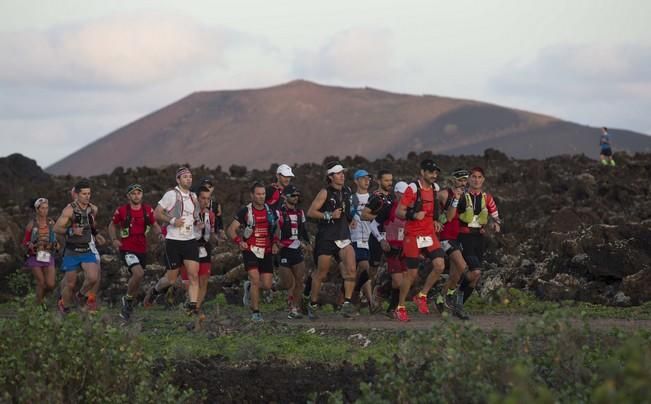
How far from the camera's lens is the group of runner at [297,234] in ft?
47.9

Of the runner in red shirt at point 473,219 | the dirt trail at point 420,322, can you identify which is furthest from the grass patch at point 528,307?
the runner in red shirt at point 473,219

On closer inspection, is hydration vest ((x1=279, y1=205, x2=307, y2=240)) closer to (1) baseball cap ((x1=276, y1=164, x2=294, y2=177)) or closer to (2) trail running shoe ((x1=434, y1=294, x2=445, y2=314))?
(1) baseball cap ((x1=276, y1=164, x2=294, y2=177))

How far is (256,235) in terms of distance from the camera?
15.3 metres

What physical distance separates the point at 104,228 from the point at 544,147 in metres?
96.4

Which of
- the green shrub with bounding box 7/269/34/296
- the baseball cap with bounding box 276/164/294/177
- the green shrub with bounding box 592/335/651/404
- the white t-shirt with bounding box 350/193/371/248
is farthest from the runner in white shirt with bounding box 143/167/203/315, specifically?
the green shrub with bounding box 592/335/651/404

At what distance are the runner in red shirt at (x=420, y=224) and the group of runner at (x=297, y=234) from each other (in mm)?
13

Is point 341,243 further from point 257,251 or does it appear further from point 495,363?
point 495,363

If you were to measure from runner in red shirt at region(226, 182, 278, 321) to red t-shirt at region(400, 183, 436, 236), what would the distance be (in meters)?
1.82

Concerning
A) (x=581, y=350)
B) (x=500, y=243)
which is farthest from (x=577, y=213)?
(x=581, y=350)

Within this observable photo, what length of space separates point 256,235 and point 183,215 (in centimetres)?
121

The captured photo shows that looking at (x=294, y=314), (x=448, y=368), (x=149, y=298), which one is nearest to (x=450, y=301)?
(x=294, y=314)

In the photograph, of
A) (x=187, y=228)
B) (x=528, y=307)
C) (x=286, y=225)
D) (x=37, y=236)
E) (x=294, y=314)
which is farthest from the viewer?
(x=528, y=307)

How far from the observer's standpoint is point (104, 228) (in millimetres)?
27906

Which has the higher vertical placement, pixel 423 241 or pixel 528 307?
pixel 423 241
